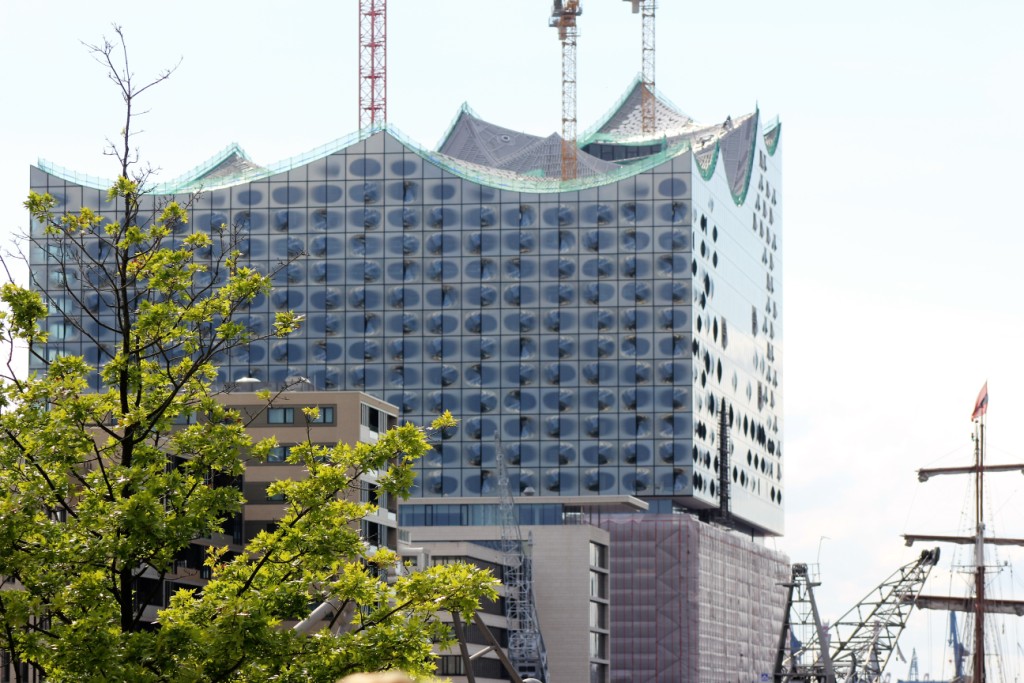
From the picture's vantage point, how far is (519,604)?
179 meters

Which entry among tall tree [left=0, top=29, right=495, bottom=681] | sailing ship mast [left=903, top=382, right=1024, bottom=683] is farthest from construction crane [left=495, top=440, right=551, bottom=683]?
tall tree [left=0, top=29, right=495, bottom=681]

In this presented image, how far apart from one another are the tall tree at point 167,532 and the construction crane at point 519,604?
13753 centimetres

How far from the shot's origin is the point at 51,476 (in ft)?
107

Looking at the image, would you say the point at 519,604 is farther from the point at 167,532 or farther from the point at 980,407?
the point at 167,532

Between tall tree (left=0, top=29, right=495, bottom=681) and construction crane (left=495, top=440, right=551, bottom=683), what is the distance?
137535 millimetres

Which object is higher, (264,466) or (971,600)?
(264,466)

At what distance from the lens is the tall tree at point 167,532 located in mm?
30219

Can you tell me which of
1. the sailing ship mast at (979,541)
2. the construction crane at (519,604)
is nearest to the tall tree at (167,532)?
the sailing ship mast at (979,541)

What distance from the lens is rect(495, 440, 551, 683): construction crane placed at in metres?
173

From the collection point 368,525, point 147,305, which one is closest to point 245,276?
point 147,305

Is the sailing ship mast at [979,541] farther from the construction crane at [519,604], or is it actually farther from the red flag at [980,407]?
the construction crane at [519,604]

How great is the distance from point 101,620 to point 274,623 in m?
2.71

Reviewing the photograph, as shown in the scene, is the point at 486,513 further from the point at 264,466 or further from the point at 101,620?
the point at 101,620

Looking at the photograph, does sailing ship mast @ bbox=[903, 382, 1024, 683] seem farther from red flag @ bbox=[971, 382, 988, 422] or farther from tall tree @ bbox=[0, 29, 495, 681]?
tall tree @ bbox=[0, 29, 495, 681]
